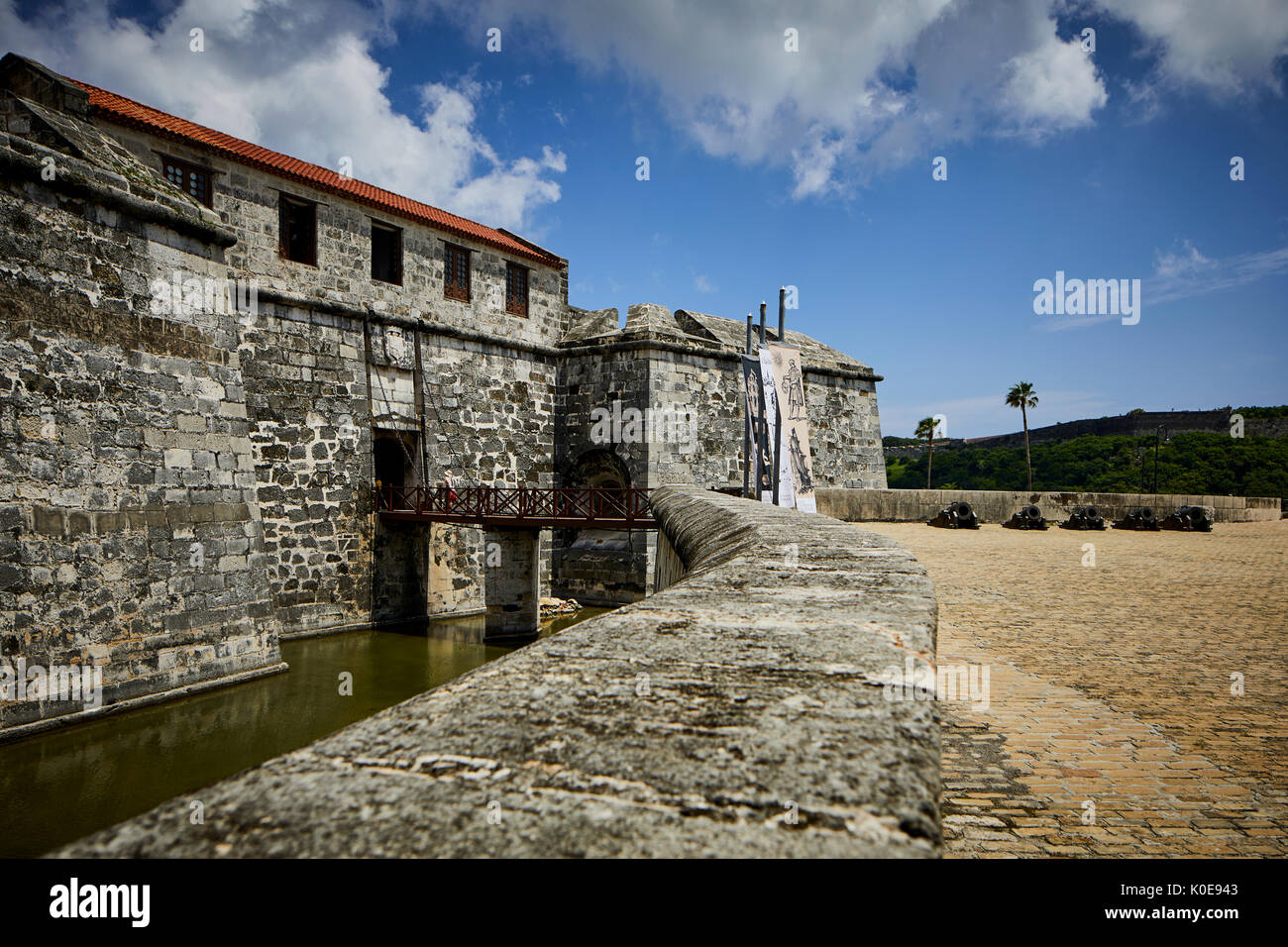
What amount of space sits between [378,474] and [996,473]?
46.6 m

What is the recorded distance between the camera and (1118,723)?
399cm

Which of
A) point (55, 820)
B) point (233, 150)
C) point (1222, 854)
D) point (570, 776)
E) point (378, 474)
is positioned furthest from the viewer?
point (378, 474)

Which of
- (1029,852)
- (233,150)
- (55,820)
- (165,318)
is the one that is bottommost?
(55,820)

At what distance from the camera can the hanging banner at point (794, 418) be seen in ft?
37.6

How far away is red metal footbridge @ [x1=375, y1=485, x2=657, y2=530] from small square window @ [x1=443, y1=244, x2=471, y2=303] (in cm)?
516

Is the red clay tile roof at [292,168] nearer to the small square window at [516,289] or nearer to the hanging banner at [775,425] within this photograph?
the small square window at [516,289]

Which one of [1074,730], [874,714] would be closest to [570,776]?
[874,714]

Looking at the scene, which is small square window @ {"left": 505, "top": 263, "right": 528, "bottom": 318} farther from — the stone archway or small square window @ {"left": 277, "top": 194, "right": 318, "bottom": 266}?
small square window @ {"left": 277, "top": 194, "right": 318, "bottom": 266}

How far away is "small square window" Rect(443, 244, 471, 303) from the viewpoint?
1823 centimetres

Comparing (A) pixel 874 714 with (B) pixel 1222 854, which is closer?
(A) pixel 874 714

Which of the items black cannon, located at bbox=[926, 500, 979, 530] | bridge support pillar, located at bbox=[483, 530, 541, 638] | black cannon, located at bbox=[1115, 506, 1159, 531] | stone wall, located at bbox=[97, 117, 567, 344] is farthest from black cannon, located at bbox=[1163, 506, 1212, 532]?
stone wall, located at bbox=[97, 117, 567, 344]

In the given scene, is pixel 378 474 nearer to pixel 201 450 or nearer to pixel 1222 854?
pixel 201 450

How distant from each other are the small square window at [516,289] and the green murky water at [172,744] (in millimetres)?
10074

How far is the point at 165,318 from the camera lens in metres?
10.5
